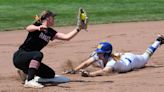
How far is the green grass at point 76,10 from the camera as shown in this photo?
16891 millimetres

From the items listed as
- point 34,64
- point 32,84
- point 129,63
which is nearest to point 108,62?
point 129,63

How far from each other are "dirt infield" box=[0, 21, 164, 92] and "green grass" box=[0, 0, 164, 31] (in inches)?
47.5

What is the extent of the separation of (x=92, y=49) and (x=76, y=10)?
787 cm

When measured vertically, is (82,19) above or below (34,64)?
above

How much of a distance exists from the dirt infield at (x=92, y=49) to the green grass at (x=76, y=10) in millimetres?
1205

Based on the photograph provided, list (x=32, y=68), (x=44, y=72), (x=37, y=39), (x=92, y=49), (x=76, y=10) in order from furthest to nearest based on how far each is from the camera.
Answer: (x=76, y=10) → (x=92, y=49) → (x=44, y=72) → (x=37, y=39) → (x=32, y=68)

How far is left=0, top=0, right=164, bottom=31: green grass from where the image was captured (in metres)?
16.9

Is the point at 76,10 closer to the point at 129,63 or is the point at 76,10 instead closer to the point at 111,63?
the point at 129,63

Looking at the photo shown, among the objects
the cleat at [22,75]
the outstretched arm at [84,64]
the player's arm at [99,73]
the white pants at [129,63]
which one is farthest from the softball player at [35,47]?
the white pants at [129,63]

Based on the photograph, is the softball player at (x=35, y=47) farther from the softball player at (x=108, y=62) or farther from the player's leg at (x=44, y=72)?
the softball player at (x=108, y=62)

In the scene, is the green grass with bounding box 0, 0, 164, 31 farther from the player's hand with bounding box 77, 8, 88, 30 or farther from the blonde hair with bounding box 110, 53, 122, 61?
the player's hand with bounding box 77, 8, 88, 30

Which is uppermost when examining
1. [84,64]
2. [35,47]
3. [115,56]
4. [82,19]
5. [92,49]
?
[82,19]

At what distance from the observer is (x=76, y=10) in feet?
64.0

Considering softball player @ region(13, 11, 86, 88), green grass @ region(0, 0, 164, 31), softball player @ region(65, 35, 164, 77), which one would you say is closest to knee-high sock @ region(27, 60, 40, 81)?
softball player @ region(13, 11, 86, 88)
